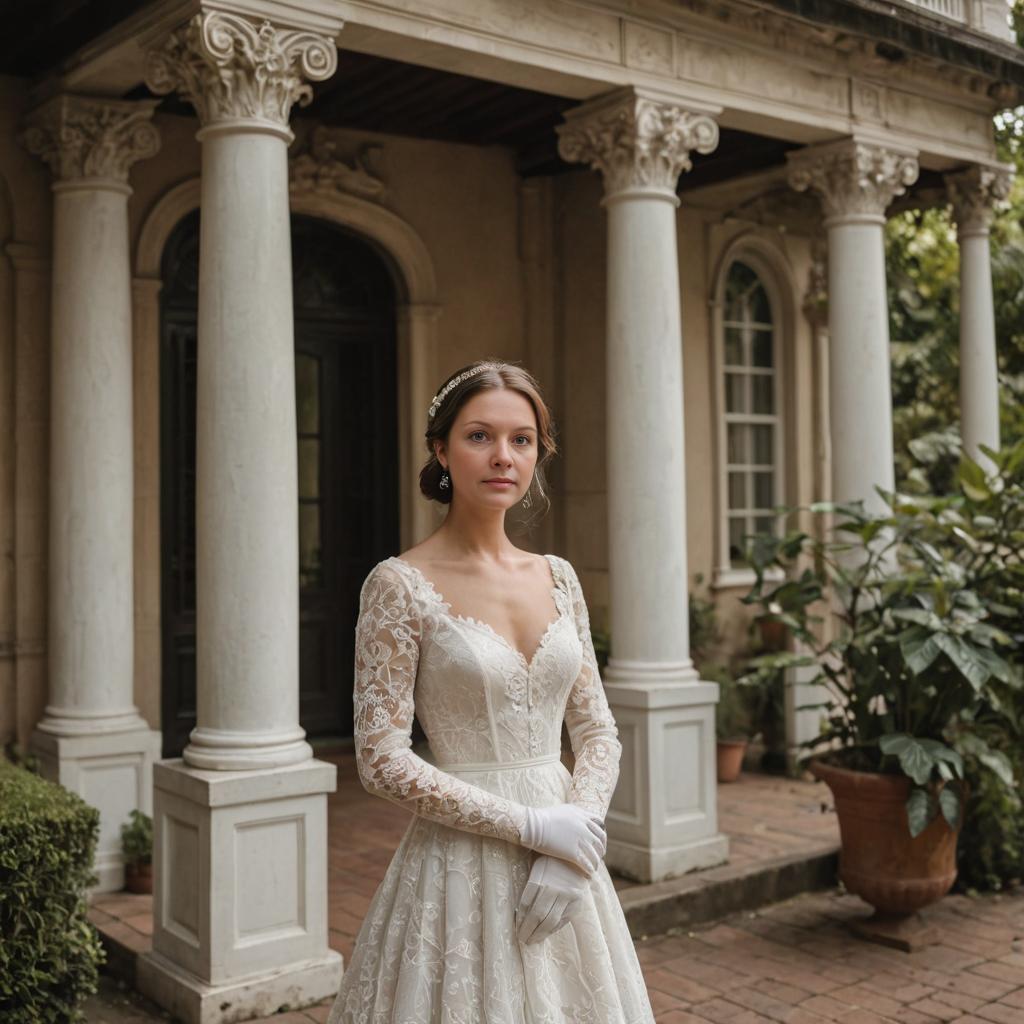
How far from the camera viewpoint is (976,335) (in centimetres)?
892

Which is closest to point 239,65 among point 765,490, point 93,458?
point 93,458

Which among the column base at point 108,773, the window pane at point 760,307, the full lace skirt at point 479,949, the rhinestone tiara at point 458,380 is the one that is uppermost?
the window pane at point 760,307

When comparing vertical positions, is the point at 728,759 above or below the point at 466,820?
below

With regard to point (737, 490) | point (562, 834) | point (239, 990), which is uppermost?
point (737, 490)

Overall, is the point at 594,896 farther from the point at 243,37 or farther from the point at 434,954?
the point at 243,37

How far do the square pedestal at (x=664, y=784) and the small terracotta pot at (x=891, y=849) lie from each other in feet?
2.84

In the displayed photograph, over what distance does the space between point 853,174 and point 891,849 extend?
12.9 ft

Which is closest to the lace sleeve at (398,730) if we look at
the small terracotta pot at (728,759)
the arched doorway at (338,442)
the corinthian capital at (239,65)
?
the corinthian capital at (239,65)

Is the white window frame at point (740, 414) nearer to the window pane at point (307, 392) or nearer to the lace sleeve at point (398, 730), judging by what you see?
the window pane at point (307, 392)

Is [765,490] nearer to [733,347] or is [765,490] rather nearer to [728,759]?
[733,347]

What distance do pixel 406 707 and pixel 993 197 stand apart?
294 inches

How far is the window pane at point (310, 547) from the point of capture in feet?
28.1

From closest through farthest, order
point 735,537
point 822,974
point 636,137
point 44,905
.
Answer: point 44,905
point 822,974
point 636,137
point 735,537

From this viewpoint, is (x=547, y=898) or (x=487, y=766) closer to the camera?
(x=547, y=898)
